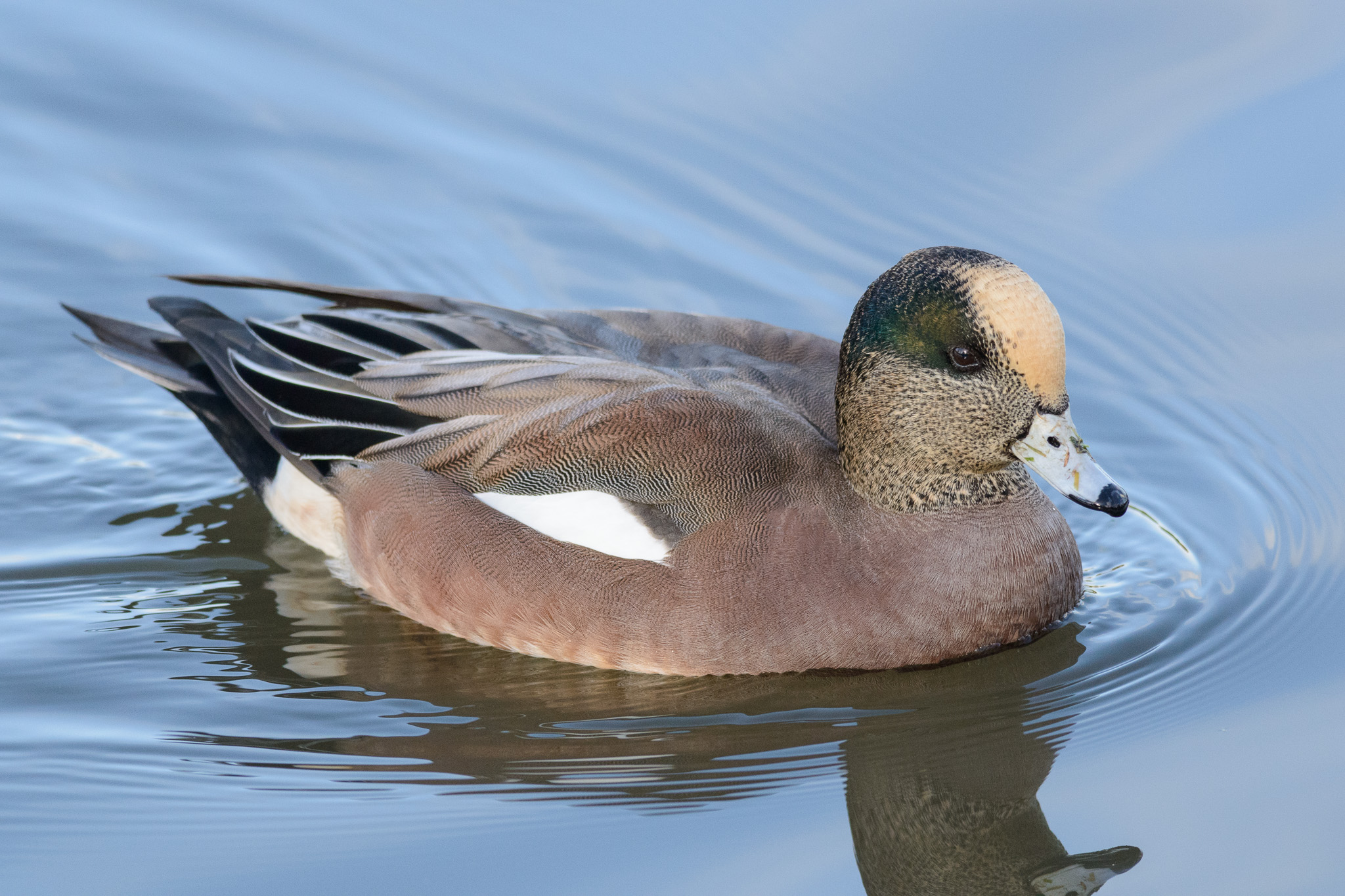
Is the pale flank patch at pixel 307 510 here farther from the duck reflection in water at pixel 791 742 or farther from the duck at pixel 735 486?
the duck reflection in water at pixel 791 742

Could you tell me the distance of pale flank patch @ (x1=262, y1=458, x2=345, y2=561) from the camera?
18.5 feet

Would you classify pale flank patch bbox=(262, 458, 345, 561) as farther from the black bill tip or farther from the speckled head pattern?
the black bill tip

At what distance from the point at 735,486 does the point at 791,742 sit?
0.77 m

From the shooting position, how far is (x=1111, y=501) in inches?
186

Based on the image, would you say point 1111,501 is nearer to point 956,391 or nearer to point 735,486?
point 956,391

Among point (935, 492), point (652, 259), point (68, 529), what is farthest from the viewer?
point (652, 259)

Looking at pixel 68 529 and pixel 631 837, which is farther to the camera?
pixel 68 529

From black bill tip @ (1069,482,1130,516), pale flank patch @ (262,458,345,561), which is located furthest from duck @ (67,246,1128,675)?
pale flank patch @ (262,458,345,561)

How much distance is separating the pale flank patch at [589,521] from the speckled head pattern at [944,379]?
0.69m

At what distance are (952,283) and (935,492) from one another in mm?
692

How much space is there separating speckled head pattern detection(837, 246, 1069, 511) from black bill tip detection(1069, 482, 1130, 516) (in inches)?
10.6

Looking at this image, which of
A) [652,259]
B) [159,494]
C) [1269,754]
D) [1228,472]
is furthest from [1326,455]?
[159,494]

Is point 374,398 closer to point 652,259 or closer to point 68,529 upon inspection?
point 68,529

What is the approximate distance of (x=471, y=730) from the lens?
4.83 metres
